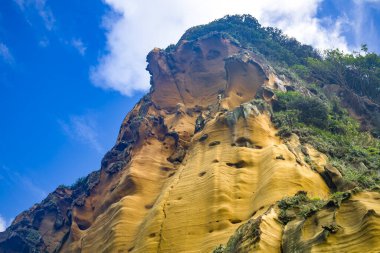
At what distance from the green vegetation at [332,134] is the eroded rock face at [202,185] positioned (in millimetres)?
1131

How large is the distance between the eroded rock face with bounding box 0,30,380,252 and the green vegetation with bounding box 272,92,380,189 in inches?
44.5

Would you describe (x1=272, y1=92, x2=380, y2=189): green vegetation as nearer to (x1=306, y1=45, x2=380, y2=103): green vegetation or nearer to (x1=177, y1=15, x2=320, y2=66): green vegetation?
(x1=306, y1=45, x2=380, y2=103): green vegetation

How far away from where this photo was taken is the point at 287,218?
58.6 feet

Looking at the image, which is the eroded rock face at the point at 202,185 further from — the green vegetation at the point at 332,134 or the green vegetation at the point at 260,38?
the green vegetation at the point at 260,38

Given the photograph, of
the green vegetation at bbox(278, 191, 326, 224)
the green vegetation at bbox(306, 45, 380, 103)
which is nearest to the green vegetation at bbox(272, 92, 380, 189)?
the green vegetation at bbox(278, 191, 326, 224)

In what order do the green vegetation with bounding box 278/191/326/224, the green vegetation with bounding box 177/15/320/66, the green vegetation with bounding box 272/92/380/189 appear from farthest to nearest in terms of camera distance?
the green vegetation with bounding box 177/15/320/66, the green vegetation with bounding box 272/92/380/189, the green vegetation with bounding box 278/191/326/224

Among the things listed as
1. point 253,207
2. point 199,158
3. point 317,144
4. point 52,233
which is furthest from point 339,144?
point 52,233

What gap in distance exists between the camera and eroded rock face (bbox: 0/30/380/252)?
17000mm

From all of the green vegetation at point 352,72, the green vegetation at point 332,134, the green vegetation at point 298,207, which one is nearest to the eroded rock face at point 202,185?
the green vegetation at point 298,207

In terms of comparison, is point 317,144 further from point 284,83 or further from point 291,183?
point 284,83

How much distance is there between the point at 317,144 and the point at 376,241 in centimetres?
1885

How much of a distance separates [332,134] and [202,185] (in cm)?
1578

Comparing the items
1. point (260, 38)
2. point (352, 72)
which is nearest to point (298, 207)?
point (352, 72)

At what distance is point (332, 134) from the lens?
37500mm
